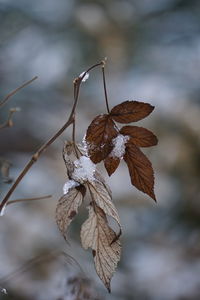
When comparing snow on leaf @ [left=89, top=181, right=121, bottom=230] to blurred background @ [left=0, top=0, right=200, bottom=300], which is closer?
snow on leaf @ [left=89, top=181, right=121, bottom=230]

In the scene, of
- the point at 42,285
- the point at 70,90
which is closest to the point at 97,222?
the point at 42,285

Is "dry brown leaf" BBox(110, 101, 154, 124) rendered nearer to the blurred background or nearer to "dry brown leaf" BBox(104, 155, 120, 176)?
"dry brown leaf" BBox(104, 155, 120, 176)

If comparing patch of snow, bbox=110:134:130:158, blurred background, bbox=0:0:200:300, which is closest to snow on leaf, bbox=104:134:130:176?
patch of snow, bbox=110:134:130:158

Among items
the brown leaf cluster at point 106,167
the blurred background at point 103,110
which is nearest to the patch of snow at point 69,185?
the brown leaf cluster at point 106,167

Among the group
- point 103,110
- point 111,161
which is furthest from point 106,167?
point 103,110

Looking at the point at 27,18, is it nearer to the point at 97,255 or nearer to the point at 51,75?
the point at 51,75

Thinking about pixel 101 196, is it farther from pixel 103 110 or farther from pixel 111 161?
pixel 103 110
